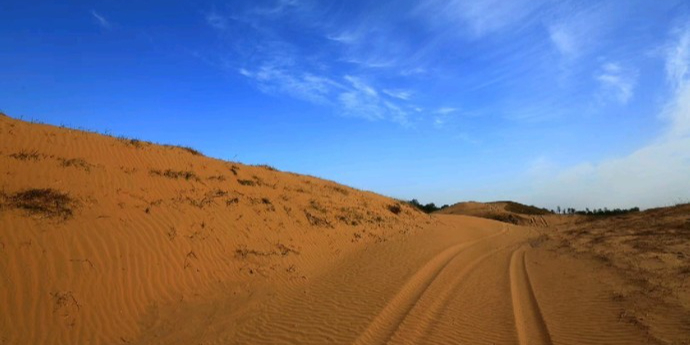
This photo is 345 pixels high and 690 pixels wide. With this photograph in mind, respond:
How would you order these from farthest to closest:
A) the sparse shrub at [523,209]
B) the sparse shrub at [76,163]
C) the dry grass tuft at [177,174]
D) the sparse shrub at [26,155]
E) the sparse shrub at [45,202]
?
the sparse shrub at [523,209] → the dry grass tuft at [177,174] → the sparse shrub at [76,163] → the sparse shrub at [26,155] → the sparse shrub at [45,202]

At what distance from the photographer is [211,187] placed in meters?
14.2

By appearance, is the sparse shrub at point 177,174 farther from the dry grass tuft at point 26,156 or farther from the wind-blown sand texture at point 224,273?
the dry grass tuft at point 26,156

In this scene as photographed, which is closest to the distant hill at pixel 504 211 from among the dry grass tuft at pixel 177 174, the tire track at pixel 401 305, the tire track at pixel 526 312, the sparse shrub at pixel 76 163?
the tire track at pixel 401 305

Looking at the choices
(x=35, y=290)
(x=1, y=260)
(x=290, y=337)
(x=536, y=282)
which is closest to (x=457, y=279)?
(x=536, y=282)

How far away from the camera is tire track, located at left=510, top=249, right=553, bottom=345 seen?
621cm

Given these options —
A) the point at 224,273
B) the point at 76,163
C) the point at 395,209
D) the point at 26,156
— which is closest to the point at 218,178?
the point at 76,163

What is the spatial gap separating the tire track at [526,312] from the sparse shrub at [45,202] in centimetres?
937

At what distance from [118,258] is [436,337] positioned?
21.6 feet

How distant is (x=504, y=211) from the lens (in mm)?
37094

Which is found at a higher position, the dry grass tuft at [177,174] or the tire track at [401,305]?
the dry grass tuft at [177,174]

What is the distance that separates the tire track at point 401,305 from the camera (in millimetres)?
6473

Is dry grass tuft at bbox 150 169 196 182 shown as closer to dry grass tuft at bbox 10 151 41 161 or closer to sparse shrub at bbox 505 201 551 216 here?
dry grass tuft at bbox 10 151 41 161

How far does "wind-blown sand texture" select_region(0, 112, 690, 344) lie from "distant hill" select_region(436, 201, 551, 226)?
19417 mm

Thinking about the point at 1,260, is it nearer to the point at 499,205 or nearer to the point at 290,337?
the point at 290,337
